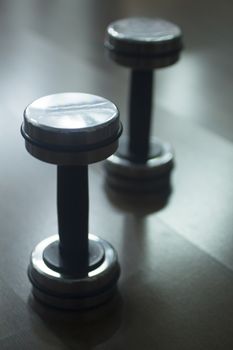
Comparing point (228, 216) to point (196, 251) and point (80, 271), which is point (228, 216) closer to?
point (196, 251)

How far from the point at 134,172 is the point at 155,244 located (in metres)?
0.34

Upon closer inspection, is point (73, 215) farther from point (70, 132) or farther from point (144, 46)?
point (144, 46)

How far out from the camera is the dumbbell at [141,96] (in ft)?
7.05

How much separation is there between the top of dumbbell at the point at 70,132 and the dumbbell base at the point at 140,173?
65 cm

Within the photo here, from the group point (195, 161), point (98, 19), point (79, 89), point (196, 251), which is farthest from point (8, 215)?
point (98, 19)

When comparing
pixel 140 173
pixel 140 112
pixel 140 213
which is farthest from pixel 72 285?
pixel 140 112

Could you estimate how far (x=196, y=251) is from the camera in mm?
1996

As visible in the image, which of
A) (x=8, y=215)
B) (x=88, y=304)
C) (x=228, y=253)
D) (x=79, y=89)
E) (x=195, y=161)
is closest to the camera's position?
(x=88, y=304)

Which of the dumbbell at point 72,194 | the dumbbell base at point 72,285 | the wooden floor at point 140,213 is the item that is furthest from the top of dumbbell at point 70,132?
the wooden floor at point 140,213

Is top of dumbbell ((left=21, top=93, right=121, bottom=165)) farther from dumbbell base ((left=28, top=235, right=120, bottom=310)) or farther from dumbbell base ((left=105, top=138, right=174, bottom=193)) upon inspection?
dumbbell base ((left=105, top=138, right=174, bottom=193))

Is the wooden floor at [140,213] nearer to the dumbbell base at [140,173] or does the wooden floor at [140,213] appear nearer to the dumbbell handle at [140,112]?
the dumbbell base at [140,173]

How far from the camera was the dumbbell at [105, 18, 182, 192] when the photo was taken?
7.05ft

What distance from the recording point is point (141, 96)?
7.38 ft

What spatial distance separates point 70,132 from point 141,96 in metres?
0.78
